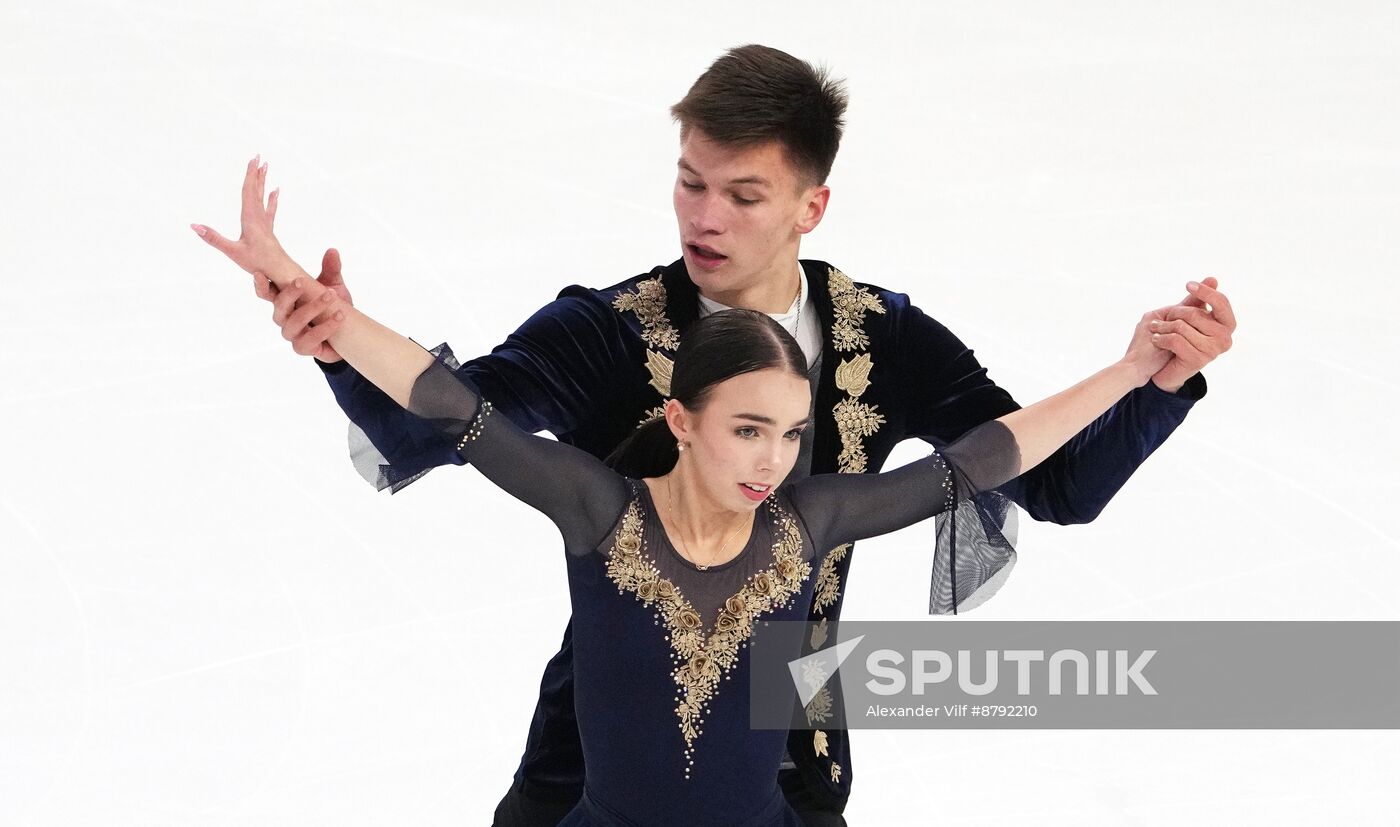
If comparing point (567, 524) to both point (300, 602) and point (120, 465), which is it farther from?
point (120, 465)

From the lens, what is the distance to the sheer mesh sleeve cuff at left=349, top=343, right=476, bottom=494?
3.31 metres

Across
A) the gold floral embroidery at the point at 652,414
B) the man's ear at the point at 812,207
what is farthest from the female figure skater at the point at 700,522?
the man's ear at the point at 812,207

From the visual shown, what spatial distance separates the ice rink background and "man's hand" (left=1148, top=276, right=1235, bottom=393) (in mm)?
2026

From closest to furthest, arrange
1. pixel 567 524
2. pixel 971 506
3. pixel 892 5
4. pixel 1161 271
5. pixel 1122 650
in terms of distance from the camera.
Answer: pixel 567 524 → pixel 971 506 → pixel 1122 650 → pixel 1161 271 → pixel 892 5

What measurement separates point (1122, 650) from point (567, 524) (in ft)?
8.53

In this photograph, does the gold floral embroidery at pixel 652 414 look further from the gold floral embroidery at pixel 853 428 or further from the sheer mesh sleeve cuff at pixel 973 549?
the sheer mesh sleeve cuff at pixel 973 549

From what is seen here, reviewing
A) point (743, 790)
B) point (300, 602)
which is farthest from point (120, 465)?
point (743, 790)

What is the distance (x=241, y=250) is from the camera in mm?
2938

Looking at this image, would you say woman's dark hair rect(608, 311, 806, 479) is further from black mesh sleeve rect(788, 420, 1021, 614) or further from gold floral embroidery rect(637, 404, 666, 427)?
gold floral embroidery rect(637, 404, 666, 427)

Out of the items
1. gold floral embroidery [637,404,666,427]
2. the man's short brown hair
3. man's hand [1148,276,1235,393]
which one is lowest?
gold floral embroidery [637,404,666,427]

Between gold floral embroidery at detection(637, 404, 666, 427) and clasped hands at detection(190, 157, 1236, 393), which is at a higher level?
gold floral embroidery at detection(637, 404, 666, 427)

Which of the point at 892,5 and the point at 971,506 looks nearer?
the point at 971,506

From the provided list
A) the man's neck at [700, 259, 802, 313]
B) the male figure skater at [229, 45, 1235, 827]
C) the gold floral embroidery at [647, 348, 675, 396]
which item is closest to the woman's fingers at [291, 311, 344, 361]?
the male figure skater at [229, 45, 1235, 827]

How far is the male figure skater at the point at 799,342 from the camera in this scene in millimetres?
3609
